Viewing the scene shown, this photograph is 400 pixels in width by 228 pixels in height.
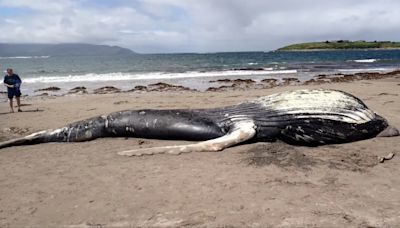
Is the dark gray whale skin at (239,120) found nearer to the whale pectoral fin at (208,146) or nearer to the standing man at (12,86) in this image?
the whale pectoral fin at (208,146)

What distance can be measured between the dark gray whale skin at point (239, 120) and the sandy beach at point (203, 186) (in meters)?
0.23

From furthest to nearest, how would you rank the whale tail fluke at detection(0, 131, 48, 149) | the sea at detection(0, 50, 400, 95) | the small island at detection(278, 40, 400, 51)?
1. the small island at detection(278, 40, 400, 51)
2. the sea at detection(0, 50, 400, 95)
3. the whale tail fluke at detection(0, 131, 48, 149)

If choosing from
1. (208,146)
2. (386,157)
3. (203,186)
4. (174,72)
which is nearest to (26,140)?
(208,146)

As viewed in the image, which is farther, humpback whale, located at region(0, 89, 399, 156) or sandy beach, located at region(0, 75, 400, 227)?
humpback whale, located at region(0, 89, 399, 156)

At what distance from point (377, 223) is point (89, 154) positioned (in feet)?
14.5

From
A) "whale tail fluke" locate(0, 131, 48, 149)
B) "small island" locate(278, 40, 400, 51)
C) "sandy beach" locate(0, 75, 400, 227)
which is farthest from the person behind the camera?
"small island" locate(278, 40, 400, 51)

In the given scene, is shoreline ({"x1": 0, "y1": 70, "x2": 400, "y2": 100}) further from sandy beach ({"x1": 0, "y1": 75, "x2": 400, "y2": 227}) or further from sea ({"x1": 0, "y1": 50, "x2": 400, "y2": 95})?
sandy beach ({"x1": 0, "y1": 75, "x2": 400, "y2": 227})

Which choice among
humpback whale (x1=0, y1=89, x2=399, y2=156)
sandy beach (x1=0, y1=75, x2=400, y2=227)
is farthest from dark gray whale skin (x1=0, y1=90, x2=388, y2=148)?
sandy beach (x1=0, y1=75, x2=400, y2=227)

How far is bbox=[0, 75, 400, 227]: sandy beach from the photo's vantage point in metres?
4.21

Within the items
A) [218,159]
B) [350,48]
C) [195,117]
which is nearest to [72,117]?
[195,117]

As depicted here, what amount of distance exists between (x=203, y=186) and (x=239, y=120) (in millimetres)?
2415

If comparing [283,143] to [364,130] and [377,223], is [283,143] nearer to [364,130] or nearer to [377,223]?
[364,130]

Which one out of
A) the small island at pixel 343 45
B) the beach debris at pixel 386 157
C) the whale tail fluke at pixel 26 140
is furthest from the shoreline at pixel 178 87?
the small island at pixel 343 45

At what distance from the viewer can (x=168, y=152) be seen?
6.50 metres
